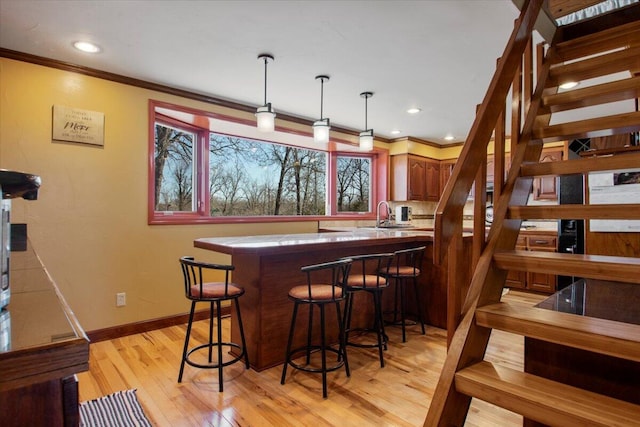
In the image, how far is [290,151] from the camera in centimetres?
508

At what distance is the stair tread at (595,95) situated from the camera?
1.85m

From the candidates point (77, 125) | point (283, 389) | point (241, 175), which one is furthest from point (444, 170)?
point (77, 125)

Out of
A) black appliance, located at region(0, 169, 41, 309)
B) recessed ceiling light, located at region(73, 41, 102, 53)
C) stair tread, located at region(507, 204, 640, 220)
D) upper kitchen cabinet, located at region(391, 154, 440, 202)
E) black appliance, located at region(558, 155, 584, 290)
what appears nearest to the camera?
black appliance, located at region(0, 169, 41, 309)

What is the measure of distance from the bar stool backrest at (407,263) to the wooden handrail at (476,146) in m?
1.42

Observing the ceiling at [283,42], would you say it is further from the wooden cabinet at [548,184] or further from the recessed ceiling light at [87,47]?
the wooden cabinet at [548,184]

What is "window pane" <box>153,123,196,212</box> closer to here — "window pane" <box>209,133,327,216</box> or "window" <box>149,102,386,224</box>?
"window" <box>149,102,386,224</box>

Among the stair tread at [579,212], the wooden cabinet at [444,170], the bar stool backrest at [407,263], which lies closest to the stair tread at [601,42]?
the stair tread at [579,212]

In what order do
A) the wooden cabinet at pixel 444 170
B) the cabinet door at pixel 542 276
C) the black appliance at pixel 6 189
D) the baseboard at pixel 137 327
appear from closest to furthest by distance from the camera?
the black appliance at pixel 6 189 → the baseboard at pixel 137 327 → the cabinet door at pixel 542 276 → the wooden cabinet at pixel 444 170

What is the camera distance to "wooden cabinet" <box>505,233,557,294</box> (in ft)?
16.2

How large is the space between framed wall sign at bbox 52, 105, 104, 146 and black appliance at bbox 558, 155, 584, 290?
4113 mm

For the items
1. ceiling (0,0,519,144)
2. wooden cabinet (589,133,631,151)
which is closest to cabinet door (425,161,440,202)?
ceiling (0,0,519,144)

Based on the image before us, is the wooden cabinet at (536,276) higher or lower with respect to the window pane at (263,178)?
lower

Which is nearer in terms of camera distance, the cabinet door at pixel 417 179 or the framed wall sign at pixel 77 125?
the framed wall sign at pixel 77 125

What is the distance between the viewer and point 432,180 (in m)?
6.39
